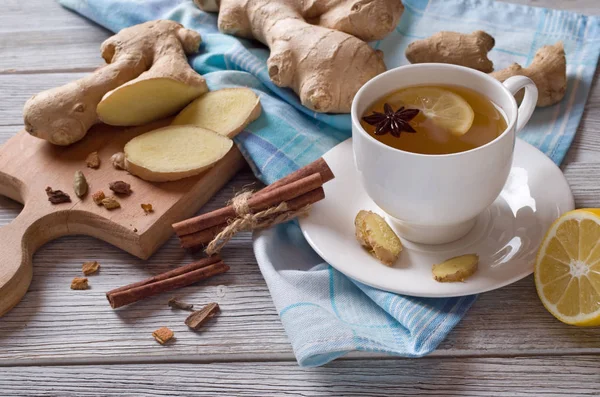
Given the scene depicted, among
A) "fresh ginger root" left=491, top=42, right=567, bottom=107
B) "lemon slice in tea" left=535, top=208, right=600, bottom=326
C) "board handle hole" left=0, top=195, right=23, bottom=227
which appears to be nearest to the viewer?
"lemon slice in tea" left=535, top=208, right=600, bottom=326

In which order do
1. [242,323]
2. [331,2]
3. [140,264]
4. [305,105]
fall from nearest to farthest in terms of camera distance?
[242,323], [140,264], [305,105], [331,2]

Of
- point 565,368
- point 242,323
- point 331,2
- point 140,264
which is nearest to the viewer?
point 565,368

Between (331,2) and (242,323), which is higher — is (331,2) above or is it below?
above

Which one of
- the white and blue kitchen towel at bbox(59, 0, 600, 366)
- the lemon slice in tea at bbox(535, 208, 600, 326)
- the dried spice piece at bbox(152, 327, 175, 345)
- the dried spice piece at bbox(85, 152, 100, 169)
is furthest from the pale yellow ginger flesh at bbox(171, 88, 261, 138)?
the lemon slice in tea at bbox(535, 208, 600, 326)

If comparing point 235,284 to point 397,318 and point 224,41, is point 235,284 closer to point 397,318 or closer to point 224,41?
point 397,318

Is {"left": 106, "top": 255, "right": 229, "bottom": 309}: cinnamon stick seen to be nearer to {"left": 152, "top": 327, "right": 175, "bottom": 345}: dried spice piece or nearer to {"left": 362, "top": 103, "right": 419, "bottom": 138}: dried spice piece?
{"left": 152, "top": 327, "right": 175, "bottom": 345}: dried spice piece

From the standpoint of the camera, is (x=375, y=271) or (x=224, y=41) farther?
(x=224, y=41)

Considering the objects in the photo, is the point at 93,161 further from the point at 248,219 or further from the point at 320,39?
the point at 320,39

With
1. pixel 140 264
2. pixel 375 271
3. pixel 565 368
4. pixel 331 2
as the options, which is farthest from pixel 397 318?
pixel 331 2
